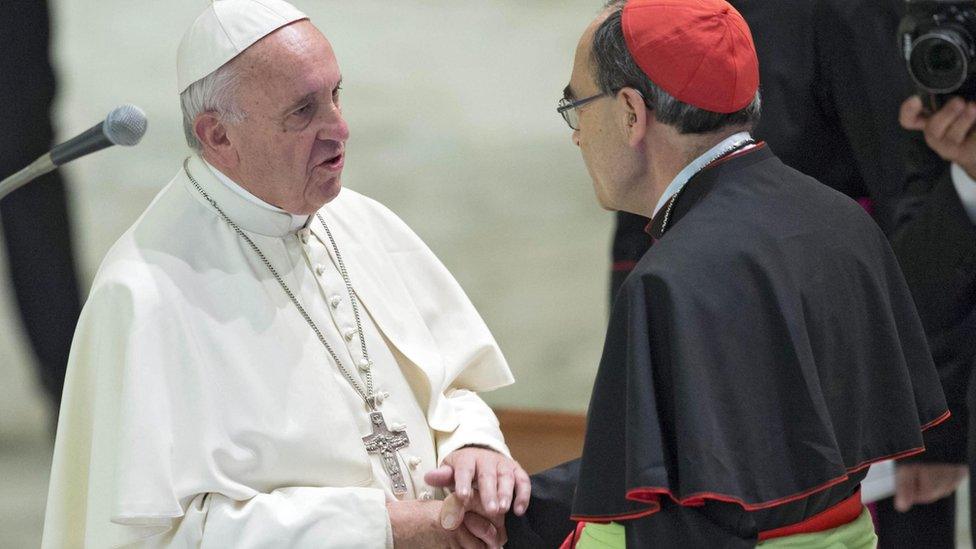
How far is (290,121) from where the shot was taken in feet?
9.19

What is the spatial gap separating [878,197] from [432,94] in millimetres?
4363

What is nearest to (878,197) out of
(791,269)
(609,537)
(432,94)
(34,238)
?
(791,269)

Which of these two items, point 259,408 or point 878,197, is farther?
Answer: point 878,197

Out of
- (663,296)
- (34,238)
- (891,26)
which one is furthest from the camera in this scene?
(34,238)

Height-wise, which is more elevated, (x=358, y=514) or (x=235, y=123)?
(x=235, y=123)

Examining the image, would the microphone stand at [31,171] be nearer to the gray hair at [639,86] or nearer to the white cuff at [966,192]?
the gray hair at [639,86]

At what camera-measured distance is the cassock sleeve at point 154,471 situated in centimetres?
258

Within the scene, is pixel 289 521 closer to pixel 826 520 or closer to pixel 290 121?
pixel 290 121

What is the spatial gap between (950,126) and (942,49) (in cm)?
20

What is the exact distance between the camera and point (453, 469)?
2838 millimetres

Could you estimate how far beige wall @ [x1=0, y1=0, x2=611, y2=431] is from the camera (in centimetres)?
666

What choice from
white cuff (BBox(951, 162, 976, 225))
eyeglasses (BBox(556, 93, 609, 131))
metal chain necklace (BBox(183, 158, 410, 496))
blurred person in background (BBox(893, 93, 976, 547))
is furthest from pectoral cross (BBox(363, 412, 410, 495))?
white cuff (BBox(951, 162, 976, 225))

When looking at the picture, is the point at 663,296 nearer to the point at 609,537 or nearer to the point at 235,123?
the point at 609,537

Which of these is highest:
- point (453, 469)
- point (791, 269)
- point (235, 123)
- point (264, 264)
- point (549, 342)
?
point (235, 123)
